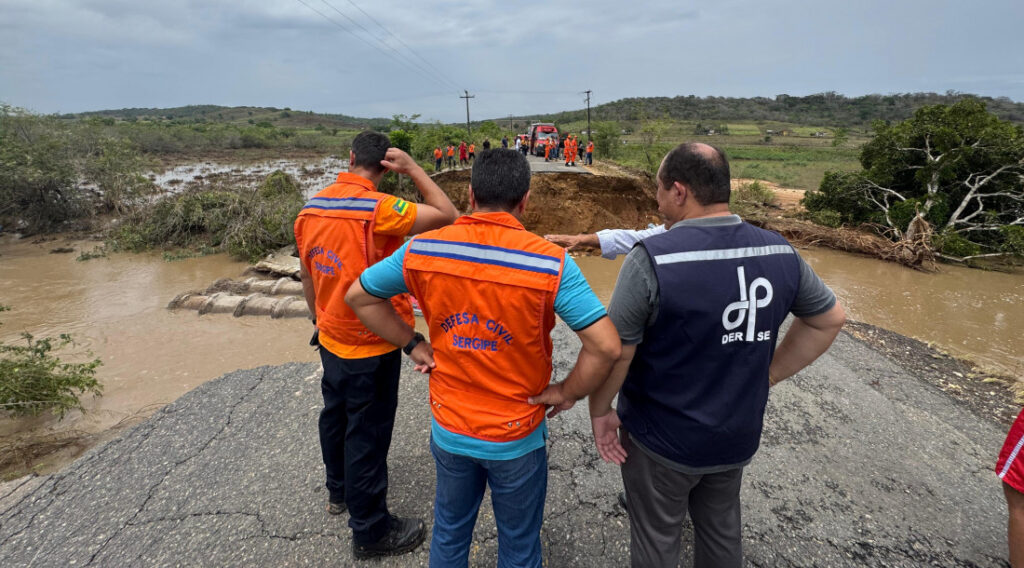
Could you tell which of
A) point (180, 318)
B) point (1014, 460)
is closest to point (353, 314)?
point (1014, 460)

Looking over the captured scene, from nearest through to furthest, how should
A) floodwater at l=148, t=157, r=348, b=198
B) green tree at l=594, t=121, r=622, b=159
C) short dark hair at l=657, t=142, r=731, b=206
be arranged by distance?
short dark hair at l=657, t=142, r=731, b=206 < floodwater at l=148, t=157, r=348, b=198 < green tree at l=594, t=121, r=622, b=159

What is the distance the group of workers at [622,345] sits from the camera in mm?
1537

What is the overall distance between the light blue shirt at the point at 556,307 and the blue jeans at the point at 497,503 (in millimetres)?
40

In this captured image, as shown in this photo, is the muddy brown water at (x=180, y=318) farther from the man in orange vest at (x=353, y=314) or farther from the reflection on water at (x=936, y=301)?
the man in orange vest at (x=353, y=314)

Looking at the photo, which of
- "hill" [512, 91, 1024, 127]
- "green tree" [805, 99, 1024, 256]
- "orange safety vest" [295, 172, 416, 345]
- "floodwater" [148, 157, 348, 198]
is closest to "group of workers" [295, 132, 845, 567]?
"orange safety vest" [295, 172, 416, 345]

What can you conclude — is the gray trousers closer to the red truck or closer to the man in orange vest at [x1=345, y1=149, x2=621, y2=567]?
the man in orange vest at [x1=345, y1=149, x2=621, y2=567]

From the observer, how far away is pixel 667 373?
64.8 inches

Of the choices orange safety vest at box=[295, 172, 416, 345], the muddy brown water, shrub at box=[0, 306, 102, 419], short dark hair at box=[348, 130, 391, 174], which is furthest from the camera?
the muddy brown water

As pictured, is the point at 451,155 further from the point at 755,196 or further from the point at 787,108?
the point at 787,108

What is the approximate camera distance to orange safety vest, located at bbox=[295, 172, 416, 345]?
7.20 ft

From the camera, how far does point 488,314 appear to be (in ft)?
5.14

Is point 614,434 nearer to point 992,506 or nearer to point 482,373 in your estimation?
point 482,373

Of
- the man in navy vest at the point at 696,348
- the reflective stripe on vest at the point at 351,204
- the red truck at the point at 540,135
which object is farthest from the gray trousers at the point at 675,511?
the red truck at the point at 540,135

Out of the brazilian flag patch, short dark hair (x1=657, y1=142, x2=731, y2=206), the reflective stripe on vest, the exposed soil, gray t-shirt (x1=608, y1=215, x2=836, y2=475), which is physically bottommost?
the exposed soil
